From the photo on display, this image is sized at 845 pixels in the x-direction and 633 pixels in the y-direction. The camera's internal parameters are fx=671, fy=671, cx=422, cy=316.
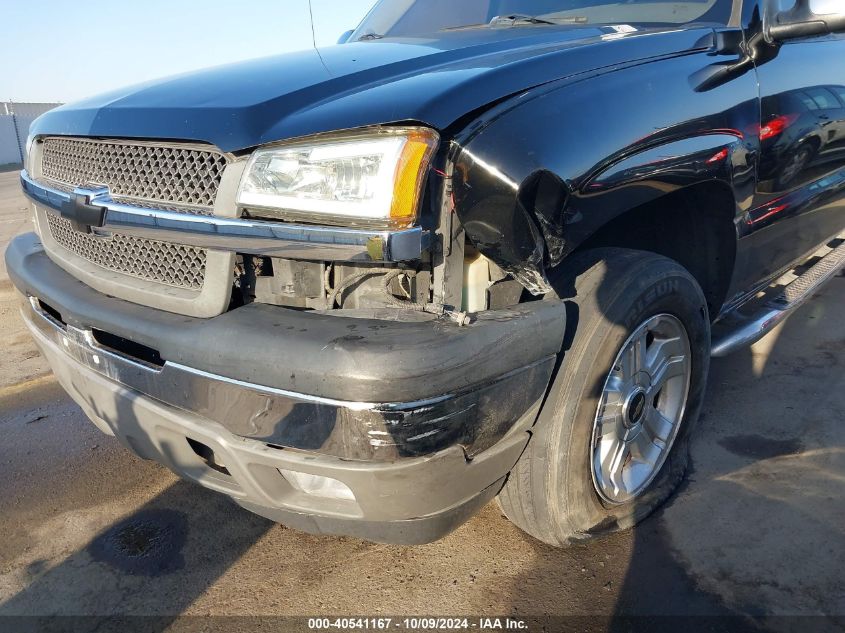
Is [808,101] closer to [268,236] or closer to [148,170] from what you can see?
[268,236]

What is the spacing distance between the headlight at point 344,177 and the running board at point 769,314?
171 cm

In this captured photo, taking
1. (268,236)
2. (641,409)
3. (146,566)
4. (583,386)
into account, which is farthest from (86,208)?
(641,409)

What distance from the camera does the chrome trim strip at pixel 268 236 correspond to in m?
1.54

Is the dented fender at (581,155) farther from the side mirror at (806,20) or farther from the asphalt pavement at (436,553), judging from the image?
the asphalt pavement at (436,553)

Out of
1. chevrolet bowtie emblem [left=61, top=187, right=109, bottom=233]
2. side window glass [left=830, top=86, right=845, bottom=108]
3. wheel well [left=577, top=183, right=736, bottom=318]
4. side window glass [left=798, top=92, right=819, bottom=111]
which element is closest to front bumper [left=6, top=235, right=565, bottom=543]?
chevrolet bowtie emblem [left=61, top=187, right=109, bottom=233]

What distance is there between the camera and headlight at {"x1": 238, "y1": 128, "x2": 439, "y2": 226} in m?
1.57

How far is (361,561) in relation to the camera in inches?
90.8

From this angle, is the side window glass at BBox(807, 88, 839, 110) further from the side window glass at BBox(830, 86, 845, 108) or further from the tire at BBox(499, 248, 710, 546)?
the tire at BBox(499, 248, 710, 546)

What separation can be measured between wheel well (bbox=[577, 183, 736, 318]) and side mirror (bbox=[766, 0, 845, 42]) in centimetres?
66

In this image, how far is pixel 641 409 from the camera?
2.40 m

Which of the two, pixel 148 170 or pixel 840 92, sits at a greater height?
pixel 148 170

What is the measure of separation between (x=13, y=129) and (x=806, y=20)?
3160 centimetres

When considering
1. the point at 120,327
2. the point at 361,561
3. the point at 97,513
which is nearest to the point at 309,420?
the point at 120,327

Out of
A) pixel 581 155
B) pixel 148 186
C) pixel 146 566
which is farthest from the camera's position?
pixel 146 566
